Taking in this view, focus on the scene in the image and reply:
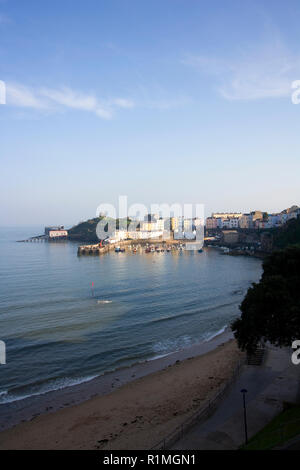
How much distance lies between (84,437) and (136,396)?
172 inches

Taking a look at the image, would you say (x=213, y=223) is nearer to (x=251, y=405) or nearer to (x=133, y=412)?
(x=133, y=412)

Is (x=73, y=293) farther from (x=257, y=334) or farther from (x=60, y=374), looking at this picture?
(x=257, y=334)

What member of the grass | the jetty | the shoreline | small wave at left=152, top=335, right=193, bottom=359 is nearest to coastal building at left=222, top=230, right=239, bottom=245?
the jetty

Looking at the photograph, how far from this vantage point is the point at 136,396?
18703 mm

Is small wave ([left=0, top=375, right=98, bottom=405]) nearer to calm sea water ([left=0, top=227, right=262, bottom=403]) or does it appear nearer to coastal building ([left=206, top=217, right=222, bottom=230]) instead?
calm sea water ([left=0, top=227, right=262, bottom=403])

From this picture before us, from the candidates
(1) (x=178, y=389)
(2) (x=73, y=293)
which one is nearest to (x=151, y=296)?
(2) (x=73, y=293)

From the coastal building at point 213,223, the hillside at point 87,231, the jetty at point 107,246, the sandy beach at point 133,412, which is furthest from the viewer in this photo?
the coastal building at point 213,223

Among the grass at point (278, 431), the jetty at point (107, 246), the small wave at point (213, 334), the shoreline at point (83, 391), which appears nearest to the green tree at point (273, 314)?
the grass at point (278, 431)

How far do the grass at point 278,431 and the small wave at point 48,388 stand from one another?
11727mm

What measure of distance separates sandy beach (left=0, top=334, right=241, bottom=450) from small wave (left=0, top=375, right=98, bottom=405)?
1225 millimetres

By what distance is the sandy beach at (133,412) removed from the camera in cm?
1445

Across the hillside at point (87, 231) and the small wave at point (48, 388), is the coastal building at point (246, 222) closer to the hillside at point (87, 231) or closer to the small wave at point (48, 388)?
the hillside at point (87, 231)

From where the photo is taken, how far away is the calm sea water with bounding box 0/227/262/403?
892 inches

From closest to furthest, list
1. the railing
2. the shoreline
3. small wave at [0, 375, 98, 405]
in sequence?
the railing
the shoreline
small wave at [0, 375, 98, 405]
